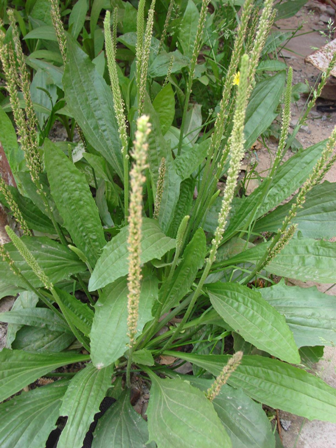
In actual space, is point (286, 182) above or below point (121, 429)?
above

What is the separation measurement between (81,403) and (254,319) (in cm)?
71

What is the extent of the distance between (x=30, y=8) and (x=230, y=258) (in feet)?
8.92

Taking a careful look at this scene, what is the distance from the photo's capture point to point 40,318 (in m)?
1.85

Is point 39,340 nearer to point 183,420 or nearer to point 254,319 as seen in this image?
point 183,420

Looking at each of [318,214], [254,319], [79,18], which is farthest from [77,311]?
[79,18]

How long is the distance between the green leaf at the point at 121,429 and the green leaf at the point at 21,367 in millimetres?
273

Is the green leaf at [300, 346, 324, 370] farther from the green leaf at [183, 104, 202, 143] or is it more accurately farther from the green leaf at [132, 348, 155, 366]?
the green leaf at [183, 104, 202, 143]

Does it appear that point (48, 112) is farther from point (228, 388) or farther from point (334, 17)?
point (334, 17)

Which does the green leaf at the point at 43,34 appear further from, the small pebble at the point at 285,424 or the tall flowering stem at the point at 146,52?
the small pebble at the point at 285,424

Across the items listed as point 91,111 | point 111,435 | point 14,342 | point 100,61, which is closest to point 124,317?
point 111,435

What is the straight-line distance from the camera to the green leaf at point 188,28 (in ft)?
8.96

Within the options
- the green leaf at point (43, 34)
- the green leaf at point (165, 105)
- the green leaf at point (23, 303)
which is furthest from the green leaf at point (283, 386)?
the green leaf at point (43, 34)

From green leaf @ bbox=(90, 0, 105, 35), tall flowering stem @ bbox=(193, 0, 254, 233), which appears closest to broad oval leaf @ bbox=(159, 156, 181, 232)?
tall flowering stem @ bbox=(193, 0, 254, 233)

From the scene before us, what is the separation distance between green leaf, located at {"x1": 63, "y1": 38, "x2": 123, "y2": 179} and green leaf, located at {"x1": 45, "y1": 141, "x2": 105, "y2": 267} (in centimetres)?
35
